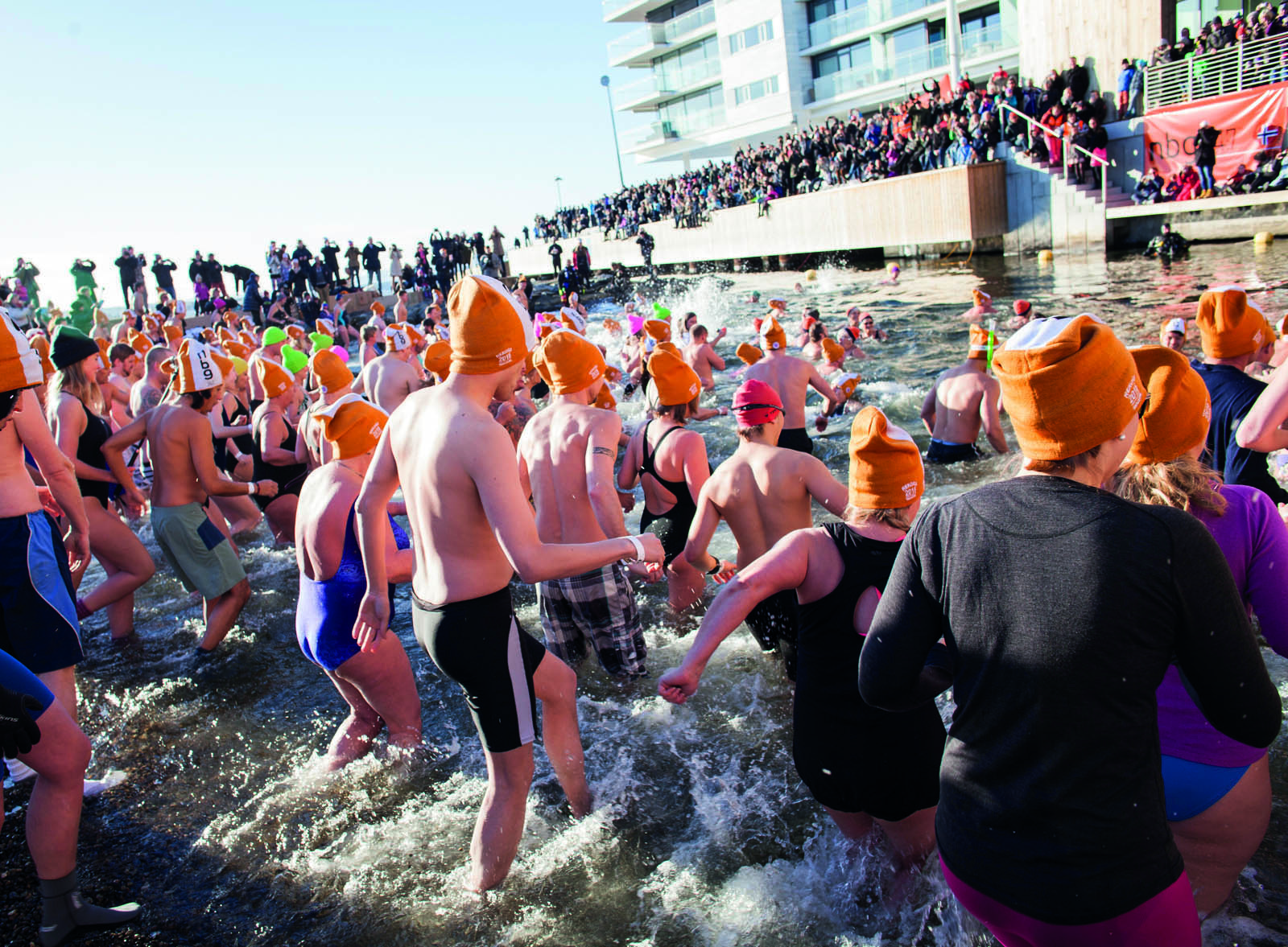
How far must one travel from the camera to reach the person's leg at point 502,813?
2889 millimetres

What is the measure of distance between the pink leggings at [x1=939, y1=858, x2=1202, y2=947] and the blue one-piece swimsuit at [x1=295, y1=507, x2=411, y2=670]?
8.94ft

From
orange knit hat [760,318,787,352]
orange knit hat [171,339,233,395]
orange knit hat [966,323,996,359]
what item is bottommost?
orange knit hat [966,323,996,359]

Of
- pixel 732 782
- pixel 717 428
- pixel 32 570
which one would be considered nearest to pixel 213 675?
pixel 32 570

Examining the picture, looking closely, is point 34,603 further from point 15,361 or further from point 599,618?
point 599,618

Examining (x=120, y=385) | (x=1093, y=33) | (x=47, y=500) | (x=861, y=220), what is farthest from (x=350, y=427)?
(x=1093, y=33)

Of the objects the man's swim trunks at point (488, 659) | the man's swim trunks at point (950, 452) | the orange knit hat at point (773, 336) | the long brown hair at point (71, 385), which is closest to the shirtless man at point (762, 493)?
the man's swim trunks at point (488, 659)

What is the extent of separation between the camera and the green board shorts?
526 cm

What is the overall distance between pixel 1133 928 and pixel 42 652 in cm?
383

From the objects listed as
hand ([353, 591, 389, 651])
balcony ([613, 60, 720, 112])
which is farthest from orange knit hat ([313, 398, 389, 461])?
balcony ([613, 60, 720, 112])

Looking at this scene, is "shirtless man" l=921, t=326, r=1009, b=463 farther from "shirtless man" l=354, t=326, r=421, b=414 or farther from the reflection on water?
"shirtless man" l=354, t=326, r=421, b=414

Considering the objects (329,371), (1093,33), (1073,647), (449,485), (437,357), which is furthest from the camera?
(1093,33)

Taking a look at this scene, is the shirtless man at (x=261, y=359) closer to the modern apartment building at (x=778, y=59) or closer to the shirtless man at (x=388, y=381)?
the shirtless man at (x=388, y=381)

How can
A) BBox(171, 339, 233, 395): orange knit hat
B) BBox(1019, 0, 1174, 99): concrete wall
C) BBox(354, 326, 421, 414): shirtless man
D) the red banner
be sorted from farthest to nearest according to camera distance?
1. BBox(1019, 0, 1174, 99): concrete wall
2. the red banner
3. BBox(354, 326, 421, 414): shirtless man
4. BBox(171, 339, 233, 395): orange knit hat

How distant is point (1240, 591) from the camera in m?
1.92
